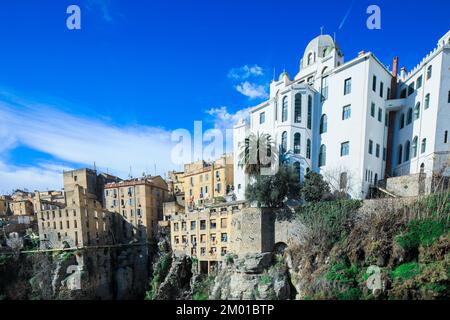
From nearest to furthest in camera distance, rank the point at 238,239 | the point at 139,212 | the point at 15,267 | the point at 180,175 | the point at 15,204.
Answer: the point at 238,239, the point at 15,267, the point at 139,212, the point at 15,204, the point at 180,175

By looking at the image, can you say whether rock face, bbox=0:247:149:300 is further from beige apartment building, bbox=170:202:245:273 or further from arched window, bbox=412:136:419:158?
arched window, bbox=412:136:419:158

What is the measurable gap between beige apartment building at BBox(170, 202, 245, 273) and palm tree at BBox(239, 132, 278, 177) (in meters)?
3.52

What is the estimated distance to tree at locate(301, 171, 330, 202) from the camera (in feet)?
49.0

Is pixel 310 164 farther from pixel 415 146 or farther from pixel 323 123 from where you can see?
pixel 415 146

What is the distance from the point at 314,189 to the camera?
49.1 ft

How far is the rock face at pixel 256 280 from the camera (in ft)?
43.8

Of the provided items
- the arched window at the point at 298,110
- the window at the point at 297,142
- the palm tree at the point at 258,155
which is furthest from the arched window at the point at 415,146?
the palm tree at the point at 258,155

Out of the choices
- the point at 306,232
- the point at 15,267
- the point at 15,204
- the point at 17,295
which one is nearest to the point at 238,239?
the point at 306,232

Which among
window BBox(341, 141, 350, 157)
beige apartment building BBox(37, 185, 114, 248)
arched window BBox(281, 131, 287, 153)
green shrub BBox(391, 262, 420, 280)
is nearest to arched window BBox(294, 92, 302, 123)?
arched window BBox(281, 131, 287, 153)

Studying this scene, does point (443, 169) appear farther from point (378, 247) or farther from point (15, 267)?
point (15, 267)

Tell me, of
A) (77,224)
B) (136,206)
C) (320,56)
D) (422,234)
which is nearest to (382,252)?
(422,234)

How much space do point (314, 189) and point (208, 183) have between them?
14772 millimetres

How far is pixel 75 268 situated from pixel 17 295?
530 centimetres

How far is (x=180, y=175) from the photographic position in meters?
35.6
